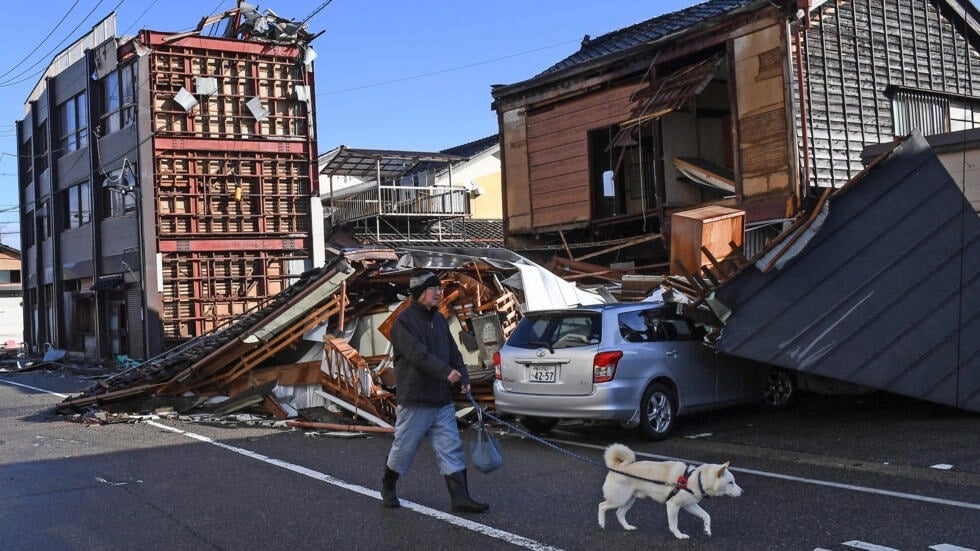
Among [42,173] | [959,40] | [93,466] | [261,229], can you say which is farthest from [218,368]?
[42,173]

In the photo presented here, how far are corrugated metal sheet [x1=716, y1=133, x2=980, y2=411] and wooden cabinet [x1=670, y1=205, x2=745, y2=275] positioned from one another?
1.55 metres

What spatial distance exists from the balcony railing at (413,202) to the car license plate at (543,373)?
76.1ft

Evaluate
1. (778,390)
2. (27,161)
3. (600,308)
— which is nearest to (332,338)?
(600,308)

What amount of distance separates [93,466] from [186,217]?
58.9 feet

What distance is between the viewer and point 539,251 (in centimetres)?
2119

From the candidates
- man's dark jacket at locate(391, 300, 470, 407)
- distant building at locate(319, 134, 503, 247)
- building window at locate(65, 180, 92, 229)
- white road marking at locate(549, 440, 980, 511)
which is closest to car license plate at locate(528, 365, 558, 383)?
white road marking at locate(549, 440, 980, 511)

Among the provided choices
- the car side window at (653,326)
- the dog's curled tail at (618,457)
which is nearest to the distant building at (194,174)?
the car side window at (653,326)

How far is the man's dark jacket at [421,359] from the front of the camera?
6762 mm

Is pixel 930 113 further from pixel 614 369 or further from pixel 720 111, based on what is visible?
pixel 614 369

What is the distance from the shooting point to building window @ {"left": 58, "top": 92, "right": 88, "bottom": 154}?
31.4 meters

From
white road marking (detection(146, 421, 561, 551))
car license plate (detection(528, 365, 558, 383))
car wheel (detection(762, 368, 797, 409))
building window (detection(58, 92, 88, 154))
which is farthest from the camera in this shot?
building window (detection(58, 92, 88, 154))

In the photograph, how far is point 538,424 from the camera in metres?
10.9

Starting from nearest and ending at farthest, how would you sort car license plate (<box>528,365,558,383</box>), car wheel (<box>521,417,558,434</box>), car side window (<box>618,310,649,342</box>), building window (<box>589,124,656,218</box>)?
car license plate (<box>528,365,558,383</box>)
car side window (<box>618,310,649,342</box>)
car wheel (<box>521,417,558,434</box>)
building window (<box>589,124,656,218</box>)

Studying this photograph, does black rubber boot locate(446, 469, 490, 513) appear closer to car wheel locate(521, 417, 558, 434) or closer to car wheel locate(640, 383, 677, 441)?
car wheel locate(640, 383, 677, 441)
